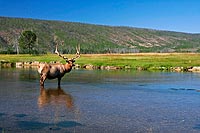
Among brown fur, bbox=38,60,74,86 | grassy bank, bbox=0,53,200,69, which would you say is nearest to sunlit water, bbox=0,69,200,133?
brown fur, bbox=38,60,74,86

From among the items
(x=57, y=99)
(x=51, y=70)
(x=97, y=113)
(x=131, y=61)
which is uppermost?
(x=131, y=61)

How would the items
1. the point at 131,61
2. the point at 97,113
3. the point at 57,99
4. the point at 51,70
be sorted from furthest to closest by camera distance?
the point at 131,61 < the point at 51,70 < the point at 57,99 < the point at 97,113

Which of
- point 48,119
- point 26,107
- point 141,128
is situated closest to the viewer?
point 141,128

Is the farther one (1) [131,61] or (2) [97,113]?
(1) [131,61]

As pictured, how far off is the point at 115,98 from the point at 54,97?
12.2ft

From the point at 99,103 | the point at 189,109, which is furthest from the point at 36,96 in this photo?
the point at 189,109

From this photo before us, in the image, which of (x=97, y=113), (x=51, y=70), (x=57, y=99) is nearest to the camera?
(x=97, y=113)

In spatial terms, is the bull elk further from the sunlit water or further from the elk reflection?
the sunlit water

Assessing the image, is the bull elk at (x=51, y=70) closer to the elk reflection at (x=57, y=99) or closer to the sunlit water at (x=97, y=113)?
the elk reflection at (x=57, y=99)

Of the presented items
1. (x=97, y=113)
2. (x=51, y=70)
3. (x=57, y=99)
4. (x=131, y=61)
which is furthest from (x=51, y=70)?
(x=131, y=61)

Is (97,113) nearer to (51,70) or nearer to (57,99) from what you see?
(57,99)

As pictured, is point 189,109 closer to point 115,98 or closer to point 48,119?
point 115,98

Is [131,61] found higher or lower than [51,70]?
higher

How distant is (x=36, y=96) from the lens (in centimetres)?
2269
